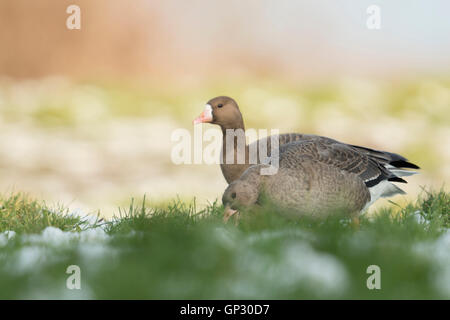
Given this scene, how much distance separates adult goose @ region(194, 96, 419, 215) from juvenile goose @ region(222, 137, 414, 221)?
2 cm

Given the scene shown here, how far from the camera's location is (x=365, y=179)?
286 inches

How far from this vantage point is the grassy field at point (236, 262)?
153 inches

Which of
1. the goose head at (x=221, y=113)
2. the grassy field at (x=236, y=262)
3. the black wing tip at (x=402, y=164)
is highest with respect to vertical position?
the goose head at (x=221, y=113)

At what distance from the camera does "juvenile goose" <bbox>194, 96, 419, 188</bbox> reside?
7124 millimetres

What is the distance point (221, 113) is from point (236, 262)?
4.68 meters

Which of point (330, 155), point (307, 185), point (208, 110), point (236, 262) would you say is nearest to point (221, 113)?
point (208, 110)

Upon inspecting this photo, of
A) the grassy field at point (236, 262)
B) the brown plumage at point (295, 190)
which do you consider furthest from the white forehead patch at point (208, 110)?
the grassy field at point (236, 262)

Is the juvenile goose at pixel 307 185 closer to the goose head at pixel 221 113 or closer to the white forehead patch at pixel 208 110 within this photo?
the goose head at pixel 221 113

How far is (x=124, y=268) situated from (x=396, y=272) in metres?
1.99

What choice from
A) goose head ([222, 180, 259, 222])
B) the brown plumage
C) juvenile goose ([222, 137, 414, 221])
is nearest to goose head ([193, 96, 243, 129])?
juvenile goose ([222, 137, 414, 221])

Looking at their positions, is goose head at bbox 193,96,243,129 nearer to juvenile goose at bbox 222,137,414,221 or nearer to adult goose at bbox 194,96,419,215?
adult goose at bbox 194,96,419,215

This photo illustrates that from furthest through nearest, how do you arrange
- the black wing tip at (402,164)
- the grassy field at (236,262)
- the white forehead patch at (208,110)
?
the white forehead patch at (208,110) → the black wing tip at (402,164) → the grassy field at (236,262)
